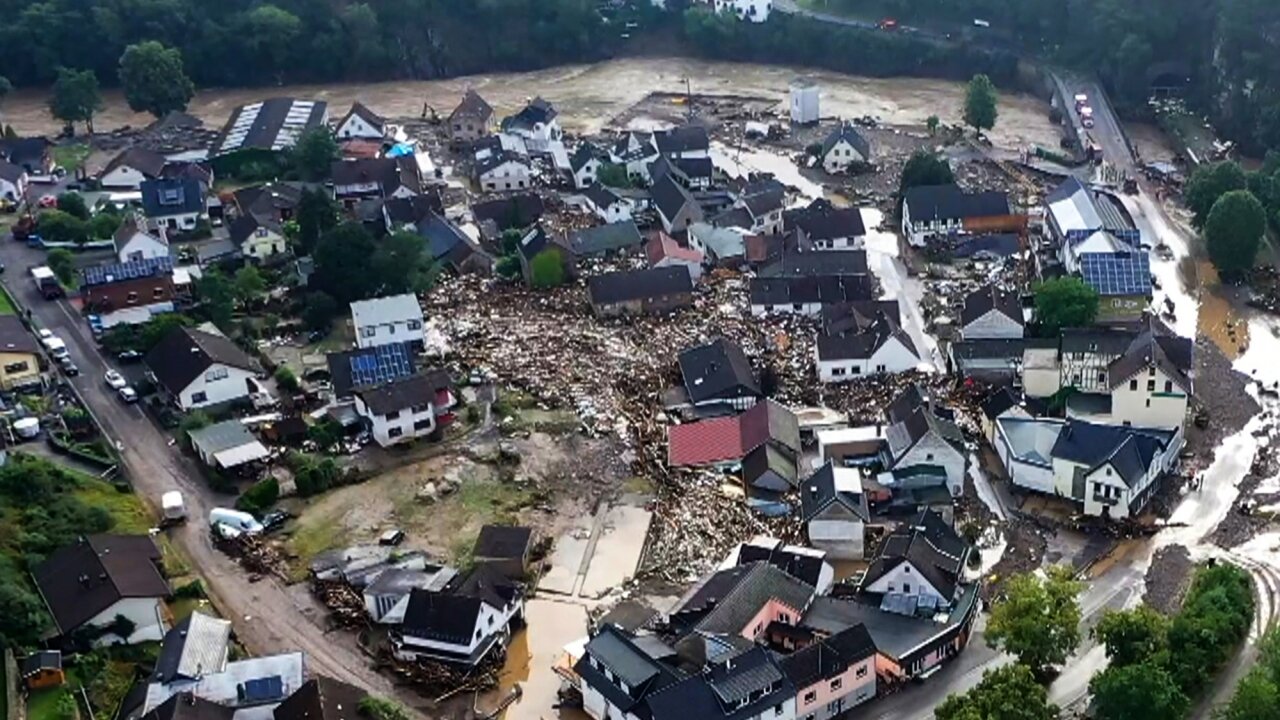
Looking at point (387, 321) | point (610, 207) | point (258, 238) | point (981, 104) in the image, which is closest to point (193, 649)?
point (387, 321)

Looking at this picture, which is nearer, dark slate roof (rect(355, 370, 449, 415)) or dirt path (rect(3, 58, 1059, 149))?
dark slate roof (rect(355, 370, 449, 415))

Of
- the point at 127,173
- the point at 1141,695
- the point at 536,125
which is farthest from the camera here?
the point at 536,125

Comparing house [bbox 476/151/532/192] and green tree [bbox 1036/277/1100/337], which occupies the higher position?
green tree [bbox 1036/277/1100/337]

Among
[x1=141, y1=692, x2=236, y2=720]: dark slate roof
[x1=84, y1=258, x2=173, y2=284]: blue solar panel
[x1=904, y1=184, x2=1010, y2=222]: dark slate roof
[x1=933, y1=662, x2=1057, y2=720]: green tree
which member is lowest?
[x1=904, y1=184, x2=1010, y2=222]: dark slate roof

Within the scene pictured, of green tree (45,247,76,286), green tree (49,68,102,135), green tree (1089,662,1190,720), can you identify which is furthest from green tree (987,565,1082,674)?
green tree (49,68,102,135)

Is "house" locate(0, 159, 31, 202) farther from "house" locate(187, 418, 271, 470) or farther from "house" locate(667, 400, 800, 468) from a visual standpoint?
"house" locate(667, 400, 800, 468)

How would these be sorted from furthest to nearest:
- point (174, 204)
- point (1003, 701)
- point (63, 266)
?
1. point (174, 204)
2. point (63, 266)
3. point (1003, 701)

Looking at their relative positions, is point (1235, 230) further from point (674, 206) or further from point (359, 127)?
point (359, 127)
